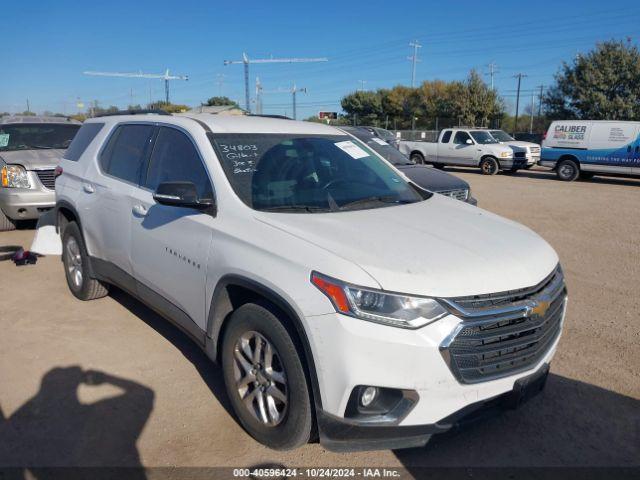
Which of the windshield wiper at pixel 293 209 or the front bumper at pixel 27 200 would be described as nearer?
the windshield wiper at pixel 293 209

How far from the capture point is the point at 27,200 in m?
7.75

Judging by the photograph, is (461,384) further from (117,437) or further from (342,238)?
(117,437)

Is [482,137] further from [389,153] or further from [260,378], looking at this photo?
[260,378]

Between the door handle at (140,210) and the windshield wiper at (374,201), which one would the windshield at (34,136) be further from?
the windshield wiper at (374,201)

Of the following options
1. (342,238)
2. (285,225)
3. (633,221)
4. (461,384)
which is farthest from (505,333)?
(633,221)

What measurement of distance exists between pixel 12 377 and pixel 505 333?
3399 mm

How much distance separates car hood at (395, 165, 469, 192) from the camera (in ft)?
26.1

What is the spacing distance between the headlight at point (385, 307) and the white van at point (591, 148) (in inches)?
660

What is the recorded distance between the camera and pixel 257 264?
2824 millimetres

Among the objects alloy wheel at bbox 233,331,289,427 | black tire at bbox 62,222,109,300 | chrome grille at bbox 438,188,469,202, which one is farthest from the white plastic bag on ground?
chrome grille at bbox 438,188,469,202

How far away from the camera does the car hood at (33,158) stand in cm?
784

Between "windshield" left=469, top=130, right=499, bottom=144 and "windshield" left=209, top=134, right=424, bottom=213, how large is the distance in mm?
18300

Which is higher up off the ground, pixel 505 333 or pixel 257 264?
pixel 257 264

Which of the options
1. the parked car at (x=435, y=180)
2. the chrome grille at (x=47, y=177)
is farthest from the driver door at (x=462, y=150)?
the chrome grille at (x=47, y=177)
